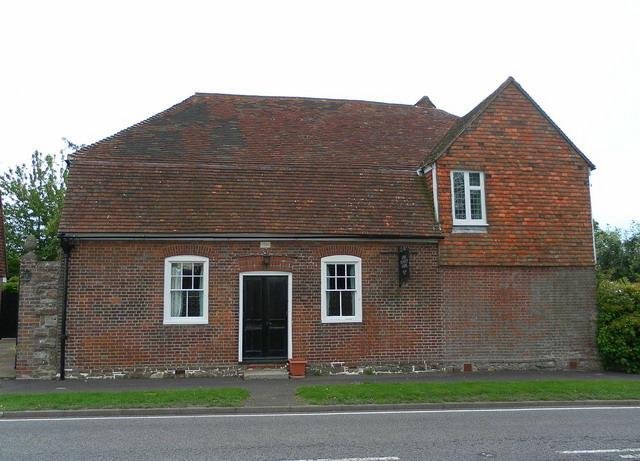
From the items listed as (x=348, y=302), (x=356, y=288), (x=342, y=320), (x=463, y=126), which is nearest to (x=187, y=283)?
(x=342, y=320)

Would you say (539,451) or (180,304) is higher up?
(180,304)

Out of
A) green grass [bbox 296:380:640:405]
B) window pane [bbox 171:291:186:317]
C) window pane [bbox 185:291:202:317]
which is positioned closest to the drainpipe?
window pane [bbox 171:291:186:317]

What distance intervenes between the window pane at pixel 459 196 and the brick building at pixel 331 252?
39mm

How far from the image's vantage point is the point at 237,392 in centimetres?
1128

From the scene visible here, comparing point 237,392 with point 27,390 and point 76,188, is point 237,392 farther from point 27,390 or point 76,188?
point 76,188

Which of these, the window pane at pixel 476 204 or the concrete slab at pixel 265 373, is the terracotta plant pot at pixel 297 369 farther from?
the window pane at pixel 476 204

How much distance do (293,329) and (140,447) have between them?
711 centimetres

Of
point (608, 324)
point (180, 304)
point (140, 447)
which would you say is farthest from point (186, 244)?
point (608, 324)

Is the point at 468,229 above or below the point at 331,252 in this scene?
above

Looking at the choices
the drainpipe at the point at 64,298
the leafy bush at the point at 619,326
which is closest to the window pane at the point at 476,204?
the leafy bush at the point at 619,326

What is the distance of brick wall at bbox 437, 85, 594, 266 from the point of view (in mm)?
15547

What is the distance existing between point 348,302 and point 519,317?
4664 mm

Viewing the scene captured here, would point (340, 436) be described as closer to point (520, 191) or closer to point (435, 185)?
point (435, 185)

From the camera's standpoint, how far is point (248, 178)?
15.7 m
